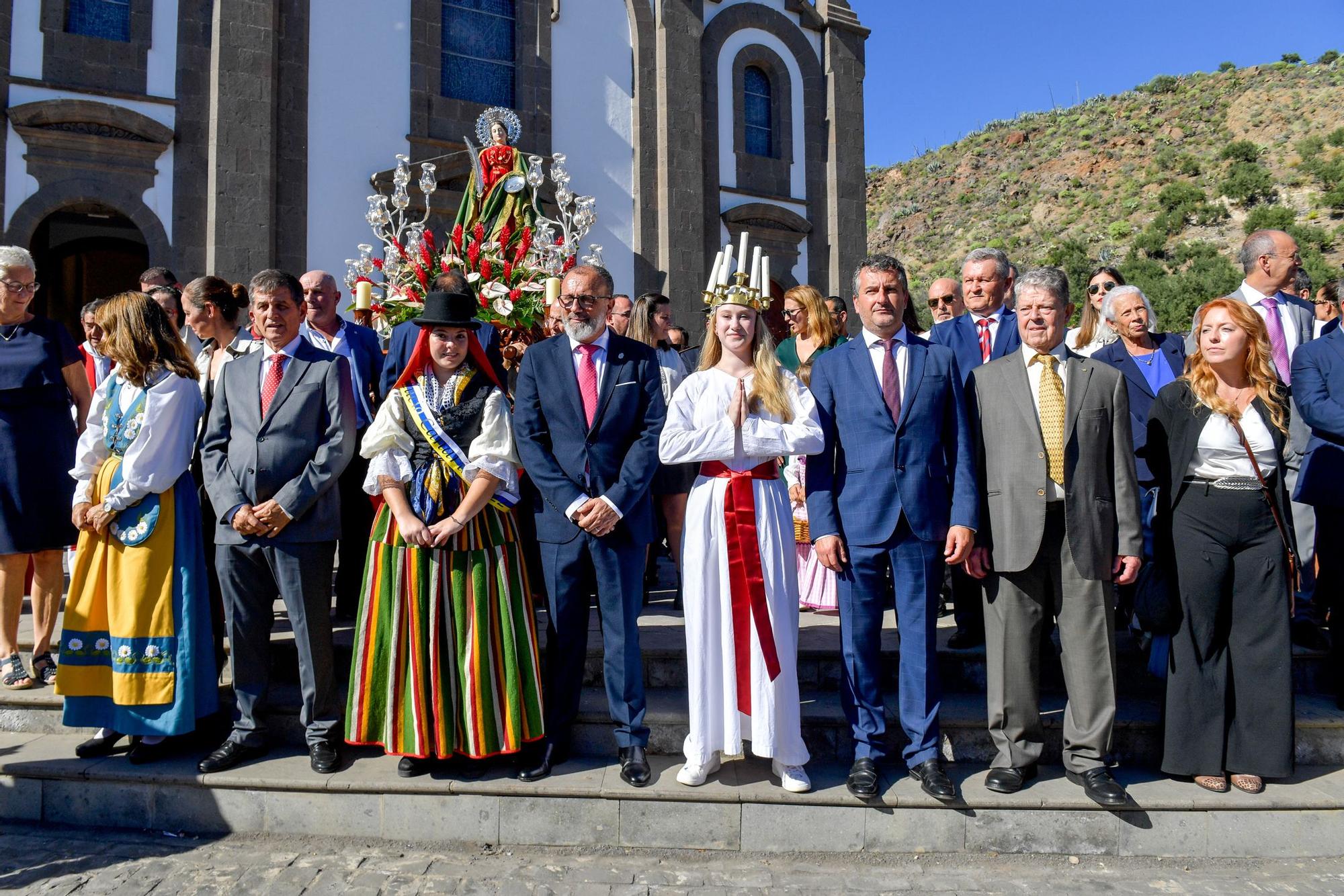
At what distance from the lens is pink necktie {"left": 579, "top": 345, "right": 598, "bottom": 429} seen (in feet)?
13.6

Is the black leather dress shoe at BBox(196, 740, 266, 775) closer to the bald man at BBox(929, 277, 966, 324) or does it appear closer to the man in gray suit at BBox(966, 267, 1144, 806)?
the man in gray suit at BBox(966, 267, 1144, 806)

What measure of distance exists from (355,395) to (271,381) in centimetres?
91

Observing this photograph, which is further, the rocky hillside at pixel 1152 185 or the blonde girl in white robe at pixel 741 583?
the rocky hillside at pixel 1152 185

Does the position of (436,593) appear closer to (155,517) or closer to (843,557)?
(155,517)

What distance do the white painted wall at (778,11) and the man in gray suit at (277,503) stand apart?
13.1 metres

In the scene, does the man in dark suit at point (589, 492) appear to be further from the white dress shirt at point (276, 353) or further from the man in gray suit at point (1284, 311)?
the man in gray suit at point (1284, 311)

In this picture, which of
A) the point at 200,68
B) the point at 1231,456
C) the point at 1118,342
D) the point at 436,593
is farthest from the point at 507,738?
the point at 200,68

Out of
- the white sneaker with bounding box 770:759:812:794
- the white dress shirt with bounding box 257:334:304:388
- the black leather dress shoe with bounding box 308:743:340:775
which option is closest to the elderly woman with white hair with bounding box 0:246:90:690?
the white dress shirt with bounding box 257:334:304:388

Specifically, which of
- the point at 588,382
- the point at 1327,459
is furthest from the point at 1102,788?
the point at 588,382

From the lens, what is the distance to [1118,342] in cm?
523

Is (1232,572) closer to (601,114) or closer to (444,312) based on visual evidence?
(444,312)

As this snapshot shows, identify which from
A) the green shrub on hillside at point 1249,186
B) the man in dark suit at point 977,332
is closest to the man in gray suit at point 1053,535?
the man in dark suit at point 977,332

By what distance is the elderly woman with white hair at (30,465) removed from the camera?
4.71m

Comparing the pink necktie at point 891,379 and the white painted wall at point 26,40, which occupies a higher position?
the white painted wall at point 26,40
